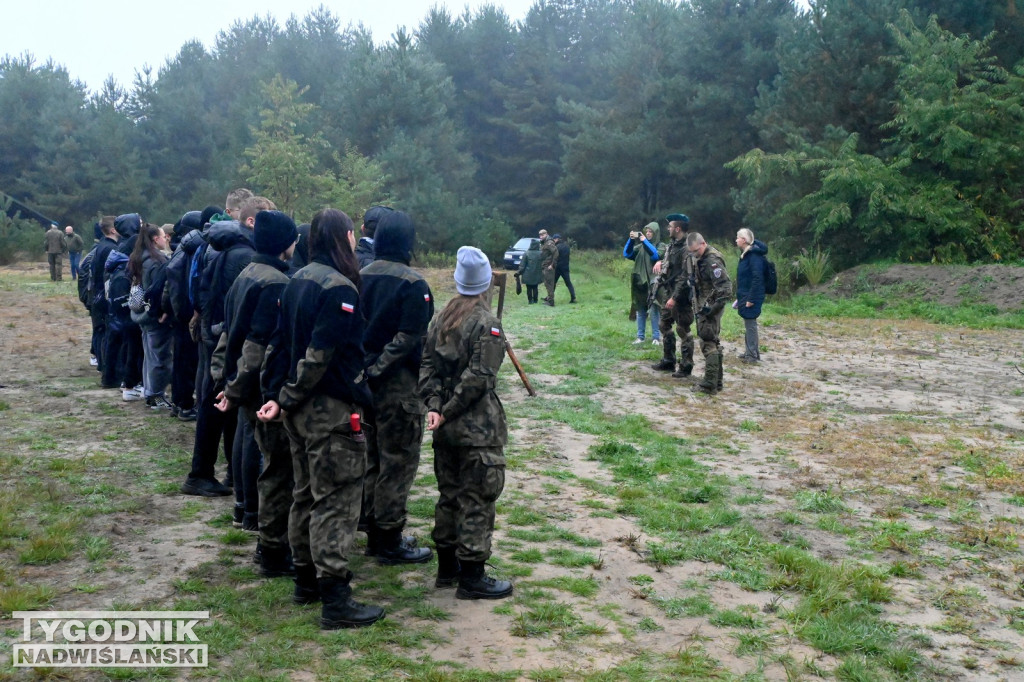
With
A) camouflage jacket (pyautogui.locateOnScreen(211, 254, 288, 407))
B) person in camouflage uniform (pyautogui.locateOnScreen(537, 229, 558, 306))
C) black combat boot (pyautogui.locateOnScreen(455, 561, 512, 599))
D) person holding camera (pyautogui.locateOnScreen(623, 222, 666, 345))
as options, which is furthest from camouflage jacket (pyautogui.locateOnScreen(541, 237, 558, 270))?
black combat boot (pyautogui.locateOnScreen(455, 561, 512, 599))

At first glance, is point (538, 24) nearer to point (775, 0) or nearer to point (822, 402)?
point (775, 0)

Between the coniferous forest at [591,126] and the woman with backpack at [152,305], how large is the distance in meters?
20.7

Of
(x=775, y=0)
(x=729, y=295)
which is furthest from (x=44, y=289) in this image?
(x=775, y=0)

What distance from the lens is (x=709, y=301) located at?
10.9 m

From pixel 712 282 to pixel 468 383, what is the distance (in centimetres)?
676

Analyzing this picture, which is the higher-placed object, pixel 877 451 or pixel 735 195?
pixel 735 195

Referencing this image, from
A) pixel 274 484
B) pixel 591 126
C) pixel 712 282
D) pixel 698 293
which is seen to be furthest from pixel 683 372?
pixel 591 126

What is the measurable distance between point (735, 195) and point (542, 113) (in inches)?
804

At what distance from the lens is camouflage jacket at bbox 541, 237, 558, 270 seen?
21.7 metres

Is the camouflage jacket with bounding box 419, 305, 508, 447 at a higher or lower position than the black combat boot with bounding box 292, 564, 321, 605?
higher

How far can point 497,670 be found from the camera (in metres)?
4.14

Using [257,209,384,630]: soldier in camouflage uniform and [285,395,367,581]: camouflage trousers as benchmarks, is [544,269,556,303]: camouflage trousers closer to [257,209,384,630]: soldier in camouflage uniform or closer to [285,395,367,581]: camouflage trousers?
[257,209,384,630]: soldier in camouflage uniform

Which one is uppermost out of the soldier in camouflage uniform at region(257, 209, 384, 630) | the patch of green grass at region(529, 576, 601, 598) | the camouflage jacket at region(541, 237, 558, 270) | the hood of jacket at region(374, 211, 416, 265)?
the camouflage jacket at region(541, 237, 558, 270)

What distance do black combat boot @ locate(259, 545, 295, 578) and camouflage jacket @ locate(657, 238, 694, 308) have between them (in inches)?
282
